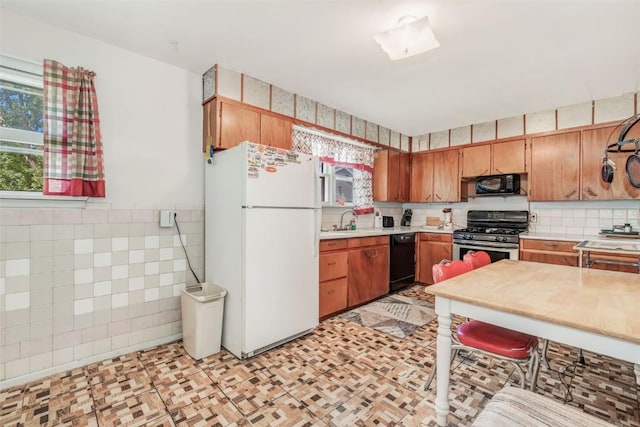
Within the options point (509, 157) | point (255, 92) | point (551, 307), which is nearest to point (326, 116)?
point (255, 92)

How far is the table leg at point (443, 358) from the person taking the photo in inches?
59.5

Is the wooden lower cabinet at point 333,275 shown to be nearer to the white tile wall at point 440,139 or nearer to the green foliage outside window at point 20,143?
the green foliage outside window at point 20,143

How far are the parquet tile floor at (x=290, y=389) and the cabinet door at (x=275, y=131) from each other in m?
Result: 1.94

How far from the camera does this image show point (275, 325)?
2.47m

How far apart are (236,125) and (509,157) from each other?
141 inches

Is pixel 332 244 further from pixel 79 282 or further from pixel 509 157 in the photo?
pixel 509 157

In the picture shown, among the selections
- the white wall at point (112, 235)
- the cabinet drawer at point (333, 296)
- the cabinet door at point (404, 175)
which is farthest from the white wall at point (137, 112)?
the cabinet door at point (404, 175)

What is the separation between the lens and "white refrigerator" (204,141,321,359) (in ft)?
7.53

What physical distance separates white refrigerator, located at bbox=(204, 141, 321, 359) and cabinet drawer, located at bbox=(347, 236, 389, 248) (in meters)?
0.69

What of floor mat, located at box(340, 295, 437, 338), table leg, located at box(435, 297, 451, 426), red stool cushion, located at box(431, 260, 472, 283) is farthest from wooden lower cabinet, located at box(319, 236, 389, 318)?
table leg, located at box(435, 297, 451, 426)

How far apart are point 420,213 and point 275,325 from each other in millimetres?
3560

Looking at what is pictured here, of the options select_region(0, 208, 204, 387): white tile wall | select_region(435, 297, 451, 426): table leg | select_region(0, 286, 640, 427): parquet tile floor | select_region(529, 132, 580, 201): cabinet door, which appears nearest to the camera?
select_region(435, 297, 451, 426): table leg

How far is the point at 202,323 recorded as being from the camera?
2.29 meters

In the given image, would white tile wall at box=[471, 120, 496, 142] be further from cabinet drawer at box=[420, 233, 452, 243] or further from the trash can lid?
the trash can lid
